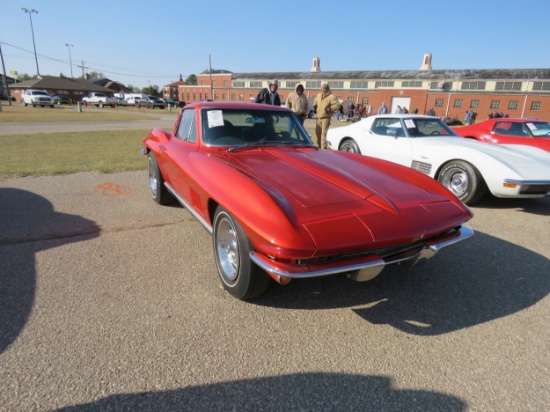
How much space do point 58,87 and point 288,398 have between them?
79.9 meters

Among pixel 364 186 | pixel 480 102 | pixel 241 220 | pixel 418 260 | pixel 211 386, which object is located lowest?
pixel 211 386

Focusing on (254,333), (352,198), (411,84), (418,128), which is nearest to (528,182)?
(418,128)

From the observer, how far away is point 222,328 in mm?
2182

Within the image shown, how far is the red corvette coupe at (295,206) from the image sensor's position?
1976 millimetres

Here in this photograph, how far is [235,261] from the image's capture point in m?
2.48

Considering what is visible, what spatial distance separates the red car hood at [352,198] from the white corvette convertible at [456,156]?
228cm

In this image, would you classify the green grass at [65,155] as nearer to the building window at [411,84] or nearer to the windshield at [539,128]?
the windshield at [539,128]

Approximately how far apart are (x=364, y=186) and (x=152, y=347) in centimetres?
183

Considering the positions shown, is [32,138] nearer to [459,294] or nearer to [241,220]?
[241,220]

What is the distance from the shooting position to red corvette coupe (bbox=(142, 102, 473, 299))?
1976 millimetres

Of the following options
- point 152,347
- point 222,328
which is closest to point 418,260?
point 222,328

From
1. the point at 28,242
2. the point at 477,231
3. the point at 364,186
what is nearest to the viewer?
the point at 364,186

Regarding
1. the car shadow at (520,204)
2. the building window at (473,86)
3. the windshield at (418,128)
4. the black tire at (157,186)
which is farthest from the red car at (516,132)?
the building window at (473,86)

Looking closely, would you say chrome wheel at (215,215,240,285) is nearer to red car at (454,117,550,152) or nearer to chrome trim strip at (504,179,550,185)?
chrome trim strip at (504,179,550,185)
